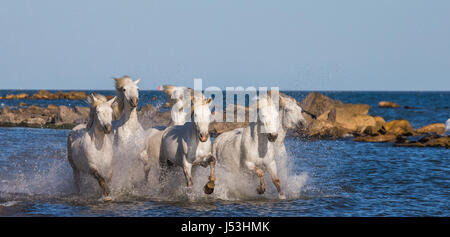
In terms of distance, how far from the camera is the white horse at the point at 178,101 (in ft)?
42.7

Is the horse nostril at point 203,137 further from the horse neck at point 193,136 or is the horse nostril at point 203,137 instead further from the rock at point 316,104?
the rock at point 316,104

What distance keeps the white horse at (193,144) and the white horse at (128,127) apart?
54cm

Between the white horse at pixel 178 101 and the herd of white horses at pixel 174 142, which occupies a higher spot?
the white horse at pixel 178 101

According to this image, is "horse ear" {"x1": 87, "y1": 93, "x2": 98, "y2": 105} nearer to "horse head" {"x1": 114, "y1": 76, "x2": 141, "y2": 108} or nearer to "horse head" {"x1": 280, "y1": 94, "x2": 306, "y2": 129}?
"horse head" {"x1": 114, "y1": 76, "x2": 141, "y2": 108}

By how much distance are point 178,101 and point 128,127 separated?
139 cm

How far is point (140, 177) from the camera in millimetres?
12875

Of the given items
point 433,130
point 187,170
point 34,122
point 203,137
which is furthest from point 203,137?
point 34,122

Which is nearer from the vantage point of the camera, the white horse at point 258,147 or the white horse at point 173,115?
the white horse at point 258,147

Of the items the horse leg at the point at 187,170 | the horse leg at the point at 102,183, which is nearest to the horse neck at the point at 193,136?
the horse leg at the point at 187,170

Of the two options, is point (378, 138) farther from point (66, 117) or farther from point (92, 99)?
point (92, 99)

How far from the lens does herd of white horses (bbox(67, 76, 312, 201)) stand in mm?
11359

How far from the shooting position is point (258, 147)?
11867mm
